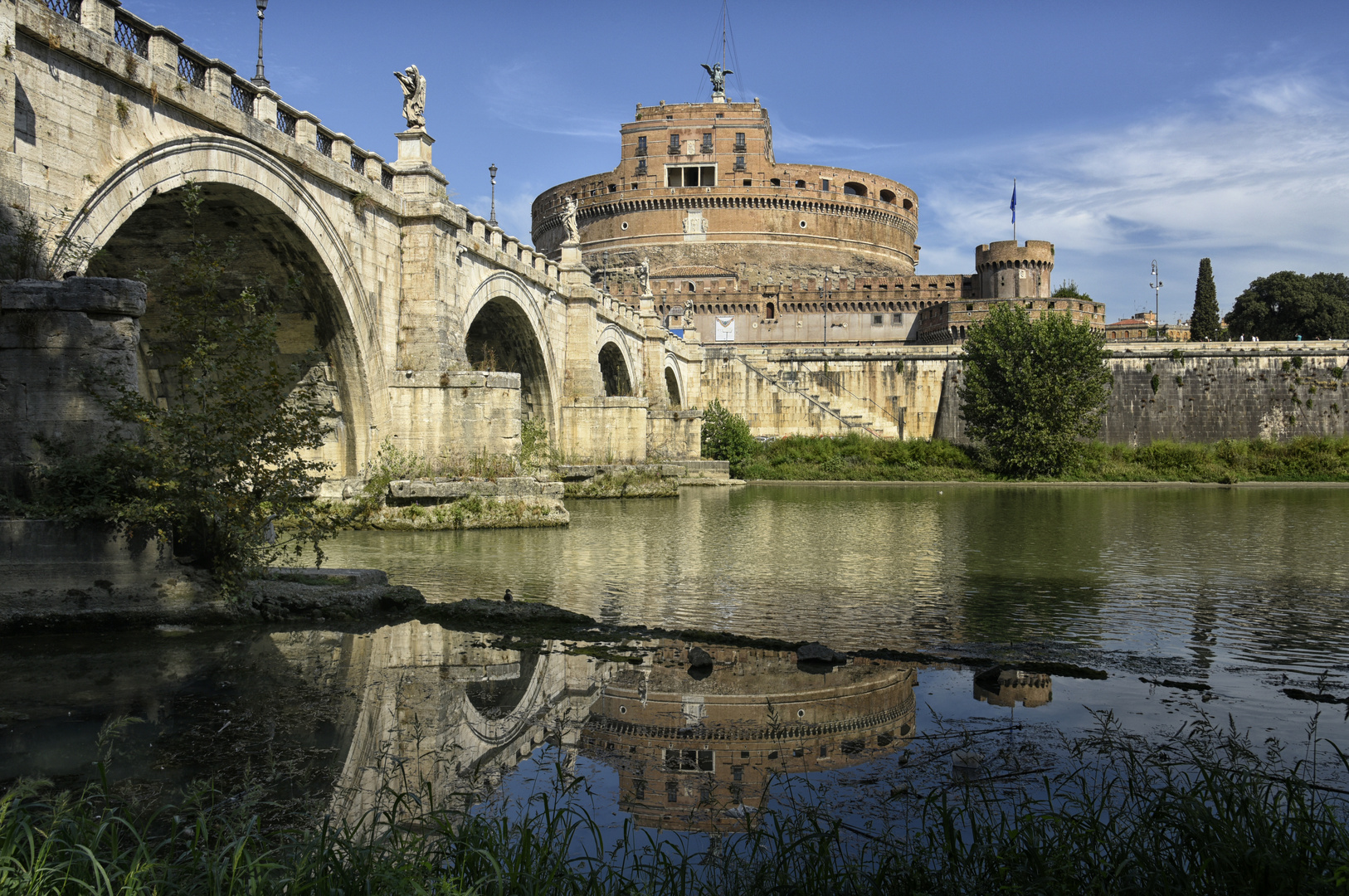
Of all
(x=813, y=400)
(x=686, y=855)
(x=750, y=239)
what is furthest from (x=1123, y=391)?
(x=686, y=855)

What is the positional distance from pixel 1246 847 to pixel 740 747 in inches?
89.7

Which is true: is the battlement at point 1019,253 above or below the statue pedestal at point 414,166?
above

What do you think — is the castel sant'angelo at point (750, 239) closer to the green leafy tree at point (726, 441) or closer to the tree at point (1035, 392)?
the tree at point (1035, 392)

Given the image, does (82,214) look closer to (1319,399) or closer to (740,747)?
(740,747)

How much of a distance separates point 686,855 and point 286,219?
1234 centimetres

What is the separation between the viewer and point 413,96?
55.7ft

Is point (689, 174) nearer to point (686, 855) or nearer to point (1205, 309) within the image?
point (1205, 309)

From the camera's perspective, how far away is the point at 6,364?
711cm

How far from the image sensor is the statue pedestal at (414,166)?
17.3m

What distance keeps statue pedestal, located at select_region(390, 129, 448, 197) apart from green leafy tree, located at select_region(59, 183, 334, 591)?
31.7 feet

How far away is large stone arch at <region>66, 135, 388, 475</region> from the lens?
10.4 m

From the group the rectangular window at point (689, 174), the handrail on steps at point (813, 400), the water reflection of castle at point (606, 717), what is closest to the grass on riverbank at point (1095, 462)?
the handrail on steps at point (813, 400)

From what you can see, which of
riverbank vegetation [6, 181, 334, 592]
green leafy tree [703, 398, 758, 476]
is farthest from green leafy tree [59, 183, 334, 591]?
green leafy tree [703, 398, 758, 476]

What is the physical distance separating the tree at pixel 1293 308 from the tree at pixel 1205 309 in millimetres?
2873
